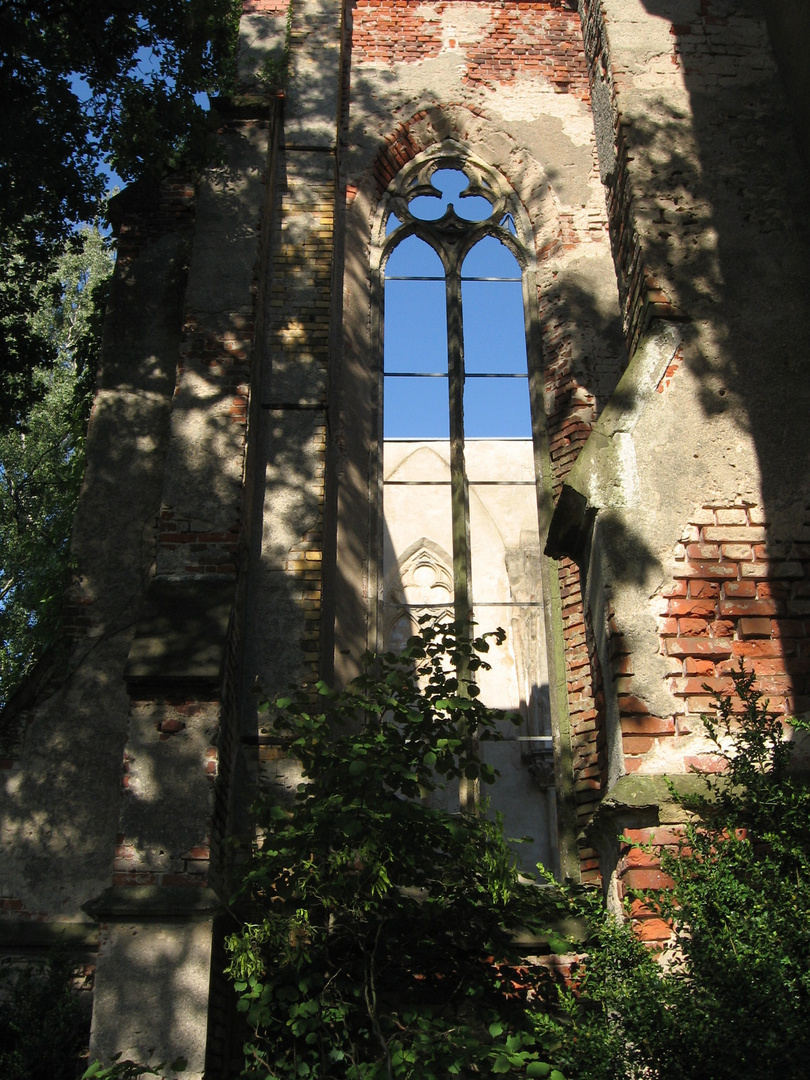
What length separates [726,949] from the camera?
2.90 metres

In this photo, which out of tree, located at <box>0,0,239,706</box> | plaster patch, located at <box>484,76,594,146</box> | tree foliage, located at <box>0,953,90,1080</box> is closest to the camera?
tree foliage, located at <box>0,953,90,1080</box>

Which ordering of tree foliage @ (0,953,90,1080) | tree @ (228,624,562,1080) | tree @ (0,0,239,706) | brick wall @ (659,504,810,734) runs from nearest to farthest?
brick wall @ (659,504,810,734) → tree @ (228,624,562,1080) → tree foliage @ (0,953,90,1080) → tree @ (0,0,239,706)

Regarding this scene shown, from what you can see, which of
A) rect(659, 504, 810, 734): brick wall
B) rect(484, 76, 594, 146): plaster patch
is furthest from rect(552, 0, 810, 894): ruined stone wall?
rect(484, 76, 594, 146): plaster patch

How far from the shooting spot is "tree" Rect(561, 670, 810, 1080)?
8.84 ft

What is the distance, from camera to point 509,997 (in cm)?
457

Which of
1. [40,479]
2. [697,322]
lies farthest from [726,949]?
[40,479]

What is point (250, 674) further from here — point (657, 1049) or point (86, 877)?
point (657, 1049)

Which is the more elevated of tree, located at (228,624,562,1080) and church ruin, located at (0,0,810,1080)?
church ruin, located at (0,0,810,1080)

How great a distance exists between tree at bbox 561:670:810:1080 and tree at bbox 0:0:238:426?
18.9 ft

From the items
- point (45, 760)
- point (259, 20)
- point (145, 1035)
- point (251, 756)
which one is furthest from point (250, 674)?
point (259, 20)

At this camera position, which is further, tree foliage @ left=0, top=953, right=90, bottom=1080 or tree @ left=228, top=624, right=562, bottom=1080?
tree foliage @ left=0, top=953, right=90, bottom=1080

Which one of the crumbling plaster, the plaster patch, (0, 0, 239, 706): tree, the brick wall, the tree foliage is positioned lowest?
the tree foliage

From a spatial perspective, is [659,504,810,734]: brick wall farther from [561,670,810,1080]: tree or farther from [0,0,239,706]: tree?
[0,0,239,706]: tree

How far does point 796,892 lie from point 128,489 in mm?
5002
